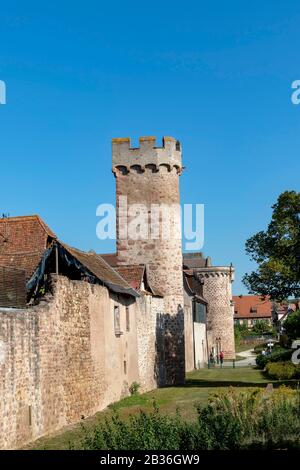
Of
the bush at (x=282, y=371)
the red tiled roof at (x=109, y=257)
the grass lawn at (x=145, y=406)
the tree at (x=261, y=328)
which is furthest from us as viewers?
the tree at (x=261, y=328)

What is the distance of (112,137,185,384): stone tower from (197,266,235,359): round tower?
89.3 feet

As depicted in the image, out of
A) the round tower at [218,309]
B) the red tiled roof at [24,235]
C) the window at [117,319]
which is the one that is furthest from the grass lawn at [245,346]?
the window at [117,319]

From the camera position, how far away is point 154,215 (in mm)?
32438

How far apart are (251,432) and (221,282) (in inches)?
1902

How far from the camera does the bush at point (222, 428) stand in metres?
12.1

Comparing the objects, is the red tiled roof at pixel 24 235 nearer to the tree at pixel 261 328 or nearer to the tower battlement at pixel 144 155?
the tower battlement at pixel 144 155

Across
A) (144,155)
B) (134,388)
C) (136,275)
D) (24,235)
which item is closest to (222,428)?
(134,388)

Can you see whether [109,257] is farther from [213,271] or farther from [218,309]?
[218,309]

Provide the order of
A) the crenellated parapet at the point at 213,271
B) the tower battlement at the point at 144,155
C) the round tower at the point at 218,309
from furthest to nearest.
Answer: the crenellated parapet at the point at 213,271, the round tower at the point at 218,309, the tower battlement at the point at 144,155

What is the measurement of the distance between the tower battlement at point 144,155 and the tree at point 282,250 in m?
6.37

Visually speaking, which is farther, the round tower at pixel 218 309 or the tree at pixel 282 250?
the round tower at pixel 218 309

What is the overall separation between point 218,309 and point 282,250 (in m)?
32.3
